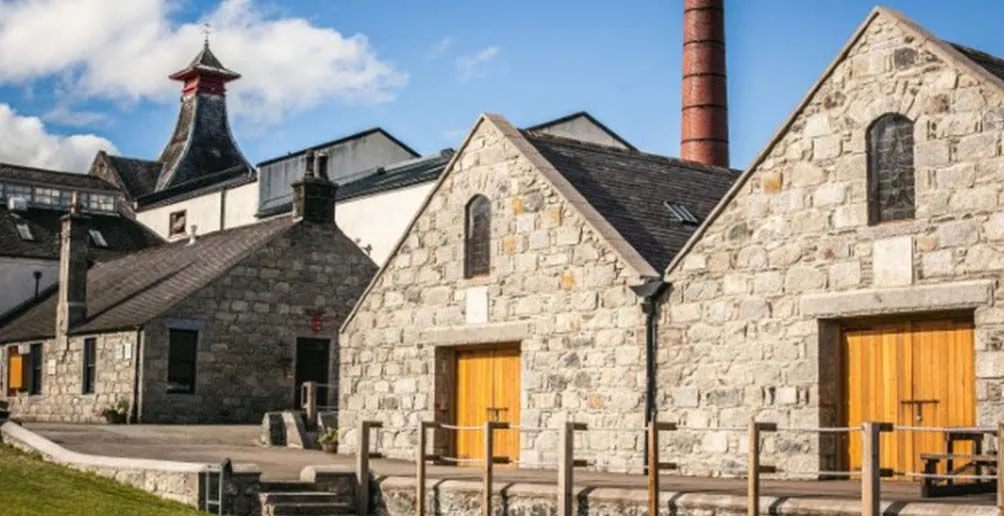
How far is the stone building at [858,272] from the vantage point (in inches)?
660

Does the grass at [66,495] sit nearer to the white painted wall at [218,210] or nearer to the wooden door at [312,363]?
the wooden door at [312,363]

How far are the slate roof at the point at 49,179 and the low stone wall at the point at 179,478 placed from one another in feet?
111

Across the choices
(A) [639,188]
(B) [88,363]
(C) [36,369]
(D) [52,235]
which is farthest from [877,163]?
(D) [52,235]

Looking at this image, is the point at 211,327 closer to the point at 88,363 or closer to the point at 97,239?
the point at 88,363

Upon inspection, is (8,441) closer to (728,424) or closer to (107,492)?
(107,492)

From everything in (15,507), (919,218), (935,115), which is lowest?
(15,507)

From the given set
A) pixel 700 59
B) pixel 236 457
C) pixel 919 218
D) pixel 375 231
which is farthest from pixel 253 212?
pixel 919 218

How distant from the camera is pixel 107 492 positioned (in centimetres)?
1894

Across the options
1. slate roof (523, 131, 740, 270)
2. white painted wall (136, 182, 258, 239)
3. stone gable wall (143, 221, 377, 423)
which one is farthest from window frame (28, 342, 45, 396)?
slate roof (523, 131, 740, 270)

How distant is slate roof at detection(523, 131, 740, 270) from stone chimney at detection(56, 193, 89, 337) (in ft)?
53.7

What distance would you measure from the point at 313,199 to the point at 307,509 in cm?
1677

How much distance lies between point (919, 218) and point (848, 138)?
147cm

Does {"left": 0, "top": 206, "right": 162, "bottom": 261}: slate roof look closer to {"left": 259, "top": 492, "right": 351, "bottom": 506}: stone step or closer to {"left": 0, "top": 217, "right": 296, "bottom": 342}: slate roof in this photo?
{"left": 0, "top": 217, "right": 296, "bottom": 342}: slate roof

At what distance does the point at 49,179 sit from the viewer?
54.8 m
